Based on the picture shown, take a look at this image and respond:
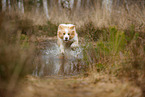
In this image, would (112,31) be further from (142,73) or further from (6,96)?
(6,96)

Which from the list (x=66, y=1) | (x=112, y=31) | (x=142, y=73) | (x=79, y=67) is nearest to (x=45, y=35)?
(x=66, y=1)

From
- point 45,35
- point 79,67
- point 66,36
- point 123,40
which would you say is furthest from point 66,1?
point 123,40

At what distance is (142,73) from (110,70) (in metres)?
0.79

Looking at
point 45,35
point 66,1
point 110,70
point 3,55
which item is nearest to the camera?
point 3,55

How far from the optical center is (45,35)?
26.7ft

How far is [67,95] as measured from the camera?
5.49 feet

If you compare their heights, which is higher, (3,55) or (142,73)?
(3,55)

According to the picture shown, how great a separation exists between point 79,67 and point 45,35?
4.93m

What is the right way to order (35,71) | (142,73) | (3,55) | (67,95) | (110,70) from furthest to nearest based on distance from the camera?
(35,71), (110,70), (142,73), (67,95), (3,55)

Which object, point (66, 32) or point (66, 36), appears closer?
point (66, 36)

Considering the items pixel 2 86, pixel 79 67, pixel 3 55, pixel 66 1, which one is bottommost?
pixel 79 67

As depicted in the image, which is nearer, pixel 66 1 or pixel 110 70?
pixel 110 70

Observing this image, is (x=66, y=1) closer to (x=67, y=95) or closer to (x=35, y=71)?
(x=35, y=71)

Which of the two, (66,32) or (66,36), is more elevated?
(66,32)
